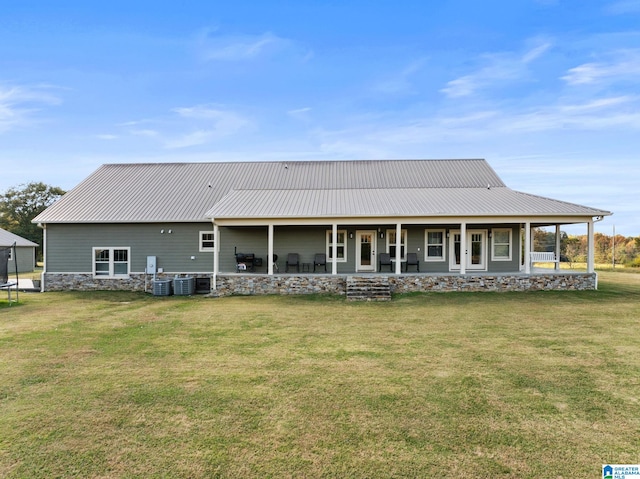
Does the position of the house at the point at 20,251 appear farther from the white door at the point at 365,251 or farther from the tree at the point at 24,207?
the white door at the point at 365,251

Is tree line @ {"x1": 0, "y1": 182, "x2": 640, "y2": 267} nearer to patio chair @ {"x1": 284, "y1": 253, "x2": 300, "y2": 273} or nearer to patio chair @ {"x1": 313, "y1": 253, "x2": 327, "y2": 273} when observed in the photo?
patio chair @ {"x1": 313, "y1": 253, "x2": 327, "y2": 273}

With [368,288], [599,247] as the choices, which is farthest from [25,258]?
[599,247]

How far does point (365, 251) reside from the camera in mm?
15500

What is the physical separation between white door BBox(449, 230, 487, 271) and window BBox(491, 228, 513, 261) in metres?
0.39

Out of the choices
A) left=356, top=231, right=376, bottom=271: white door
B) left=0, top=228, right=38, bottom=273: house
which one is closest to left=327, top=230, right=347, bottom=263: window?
left=356, top=231, right=376, bottom=271: white door

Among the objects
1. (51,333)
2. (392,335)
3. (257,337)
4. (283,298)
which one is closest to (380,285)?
(283,298)

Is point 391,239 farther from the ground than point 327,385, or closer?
farther from the ground

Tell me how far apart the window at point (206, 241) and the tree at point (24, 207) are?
30725mm

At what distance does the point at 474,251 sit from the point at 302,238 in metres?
7.37

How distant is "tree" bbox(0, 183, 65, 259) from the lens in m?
36.1

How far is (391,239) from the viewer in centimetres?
1545

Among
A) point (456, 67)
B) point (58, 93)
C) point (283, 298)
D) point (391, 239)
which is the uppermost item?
point (456, 67)

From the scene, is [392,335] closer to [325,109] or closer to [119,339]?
[119,339]

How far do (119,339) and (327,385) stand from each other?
15.5ft
